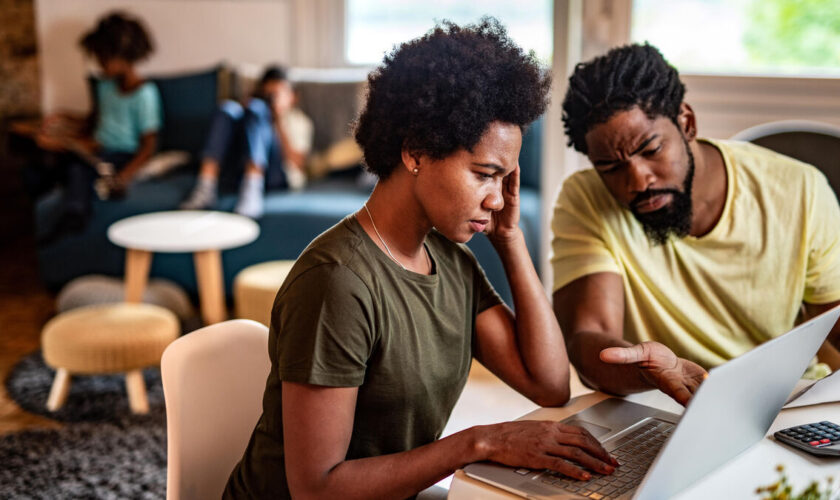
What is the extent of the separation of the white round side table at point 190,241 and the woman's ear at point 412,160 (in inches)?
91.6

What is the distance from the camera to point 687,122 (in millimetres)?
1592

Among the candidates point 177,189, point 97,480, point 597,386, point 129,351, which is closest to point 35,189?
point 177,189

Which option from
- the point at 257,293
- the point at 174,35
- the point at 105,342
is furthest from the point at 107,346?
the point at 174,35

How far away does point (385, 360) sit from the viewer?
42.6 inches

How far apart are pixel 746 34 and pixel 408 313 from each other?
2683mm

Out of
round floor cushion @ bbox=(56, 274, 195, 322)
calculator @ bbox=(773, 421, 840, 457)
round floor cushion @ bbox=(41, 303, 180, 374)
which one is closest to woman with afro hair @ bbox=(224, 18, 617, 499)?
calculator @ bbox=(773, 421, 840, 457)

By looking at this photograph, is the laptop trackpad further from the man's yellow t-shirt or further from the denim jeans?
the denim jeans

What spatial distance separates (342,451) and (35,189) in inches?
154

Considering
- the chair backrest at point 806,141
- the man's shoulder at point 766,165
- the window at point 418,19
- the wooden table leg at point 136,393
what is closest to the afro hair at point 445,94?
the man's shoulder at point 766,165

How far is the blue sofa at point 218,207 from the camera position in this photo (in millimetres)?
3797

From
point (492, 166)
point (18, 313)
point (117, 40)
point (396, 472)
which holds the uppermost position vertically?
point (117, 40)

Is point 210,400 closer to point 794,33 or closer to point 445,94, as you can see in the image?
point 445,94

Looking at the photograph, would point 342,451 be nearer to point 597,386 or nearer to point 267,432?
point 267,432

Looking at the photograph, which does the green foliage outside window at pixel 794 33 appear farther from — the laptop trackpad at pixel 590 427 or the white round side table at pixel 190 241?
the laptop trackpad at pixel 590 427
